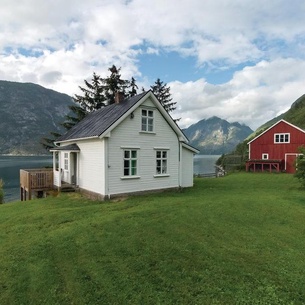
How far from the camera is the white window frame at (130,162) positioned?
17.1 metres

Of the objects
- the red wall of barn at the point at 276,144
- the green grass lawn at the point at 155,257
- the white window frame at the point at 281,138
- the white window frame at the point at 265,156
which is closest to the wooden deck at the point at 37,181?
the green grass lawn at the point at 155,257

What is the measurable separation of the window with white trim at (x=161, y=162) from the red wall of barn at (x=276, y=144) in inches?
980

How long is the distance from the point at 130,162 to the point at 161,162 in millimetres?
2790

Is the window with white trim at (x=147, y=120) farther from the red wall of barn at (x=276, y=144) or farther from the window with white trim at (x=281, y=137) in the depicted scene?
the window with white trim at (x=281, y=137)

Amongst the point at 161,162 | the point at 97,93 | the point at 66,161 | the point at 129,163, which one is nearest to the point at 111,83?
the point at 97,93

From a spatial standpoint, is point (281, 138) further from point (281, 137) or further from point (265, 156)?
point (265, 156)

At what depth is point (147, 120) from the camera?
18250 mm

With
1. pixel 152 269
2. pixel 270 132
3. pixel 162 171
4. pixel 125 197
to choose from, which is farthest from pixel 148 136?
pixel 270 132

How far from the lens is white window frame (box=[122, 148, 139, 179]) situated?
56.1ft

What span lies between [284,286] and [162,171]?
13.5 m

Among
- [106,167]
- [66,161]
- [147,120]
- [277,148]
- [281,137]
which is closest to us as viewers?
[106,167]

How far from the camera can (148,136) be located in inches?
718

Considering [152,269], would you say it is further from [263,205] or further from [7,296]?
[263,205]

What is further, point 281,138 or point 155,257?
point 281,138
